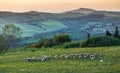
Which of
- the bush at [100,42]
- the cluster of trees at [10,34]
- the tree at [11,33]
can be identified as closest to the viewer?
the bush at [100,42]

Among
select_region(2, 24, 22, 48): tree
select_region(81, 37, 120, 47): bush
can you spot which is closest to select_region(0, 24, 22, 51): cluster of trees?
select_region(2, 24, 22, 48): tree

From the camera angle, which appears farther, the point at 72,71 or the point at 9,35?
the point at 9,35

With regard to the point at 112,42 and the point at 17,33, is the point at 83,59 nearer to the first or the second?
the point at 112,42

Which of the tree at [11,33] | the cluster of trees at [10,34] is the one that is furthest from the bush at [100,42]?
the tree at [11,33]

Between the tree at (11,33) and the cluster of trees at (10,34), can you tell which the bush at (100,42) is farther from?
the tree at (11,33)

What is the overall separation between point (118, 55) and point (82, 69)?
9.29 metres

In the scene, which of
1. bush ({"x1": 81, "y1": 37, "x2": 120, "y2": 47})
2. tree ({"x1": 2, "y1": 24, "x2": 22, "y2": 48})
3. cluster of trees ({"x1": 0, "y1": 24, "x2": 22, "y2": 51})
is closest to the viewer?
bush ({"x1": 81, "y1": 37, "x2": 120, "y2": 47})

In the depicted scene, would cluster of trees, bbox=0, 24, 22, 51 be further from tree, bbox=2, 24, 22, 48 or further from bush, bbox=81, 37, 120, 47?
bush, bbox=81, 37, 120, 47

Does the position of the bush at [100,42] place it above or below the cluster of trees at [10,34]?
above

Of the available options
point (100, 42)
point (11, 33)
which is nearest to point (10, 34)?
point (11, 33)

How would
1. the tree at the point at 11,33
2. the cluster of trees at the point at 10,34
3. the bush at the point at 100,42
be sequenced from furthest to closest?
the tree at the point at 11,33 → the cluster of trees at the point at 10,34 → the bush at the point at 100,42

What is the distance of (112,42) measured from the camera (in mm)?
69812

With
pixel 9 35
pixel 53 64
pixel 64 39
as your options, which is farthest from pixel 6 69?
pixel 9 35

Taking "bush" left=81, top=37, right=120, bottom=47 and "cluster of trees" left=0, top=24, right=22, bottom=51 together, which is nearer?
"bush" left=81, top=37, right=120, bottom=47
